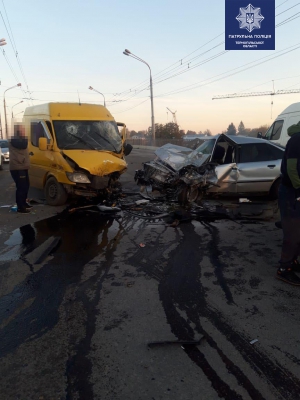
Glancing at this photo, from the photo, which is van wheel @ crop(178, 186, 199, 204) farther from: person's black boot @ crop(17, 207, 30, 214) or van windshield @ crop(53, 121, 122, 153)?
person's black boot @ crop(17, 207, 30, 214)

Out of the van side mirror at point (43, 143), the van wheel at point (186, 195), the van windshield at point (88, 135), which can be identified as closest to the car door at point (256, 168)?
the van wheel at point (186, 195)

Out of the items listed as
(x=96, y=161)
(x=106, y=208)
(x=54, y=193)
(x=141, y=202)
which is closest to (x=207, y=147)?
(x=141, y=202)

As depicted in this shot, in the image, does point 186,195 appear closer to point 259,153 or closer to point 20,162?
point 259,153

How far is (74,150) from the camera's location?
7.74 meters

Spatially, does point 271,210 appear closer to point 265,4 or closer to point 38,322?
point 38,322

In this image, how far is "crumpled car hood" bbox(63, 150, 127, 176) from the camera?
721 centimetres

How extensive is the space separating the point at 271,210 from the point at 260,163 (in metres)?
1.35

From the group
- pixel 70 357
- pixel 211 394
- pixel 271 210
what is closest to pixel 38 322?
pixel 70 357

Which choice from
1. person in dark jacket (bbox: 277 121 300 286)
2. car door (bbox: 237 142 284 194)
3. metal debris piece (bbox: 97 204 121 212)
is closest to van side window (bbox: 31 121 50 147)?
metal debris piece (bbox: 97 204 121 212)

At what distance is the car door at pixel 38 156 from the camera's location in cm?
802

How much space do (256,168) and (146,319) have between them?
601cm

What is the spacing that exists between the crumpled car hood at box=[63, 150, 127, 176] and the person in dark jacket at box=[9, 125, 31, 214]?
0.91 meters

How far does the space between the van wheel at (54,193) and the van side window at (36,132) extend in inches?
45.7

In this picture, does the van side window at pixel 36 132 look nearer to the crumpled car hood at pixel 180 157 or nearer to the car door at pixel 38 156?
the car door at pixel 38 156
